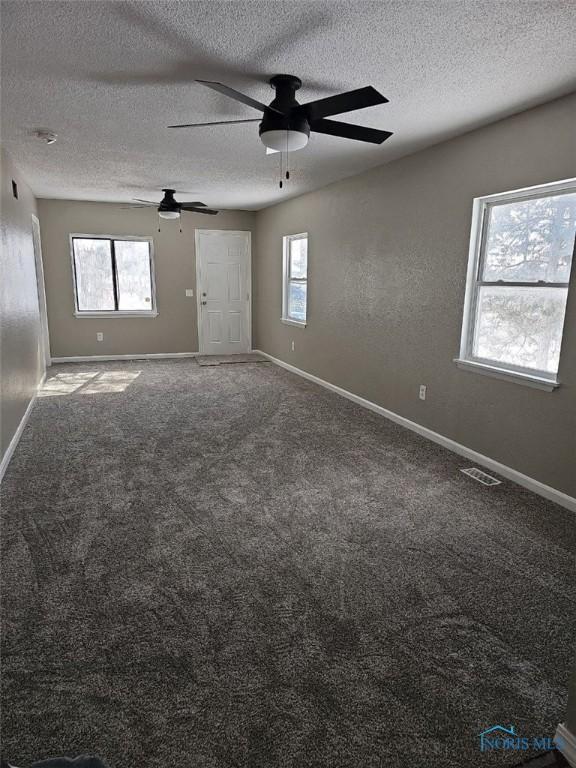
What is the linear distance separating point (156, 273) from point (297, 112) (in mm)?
5875

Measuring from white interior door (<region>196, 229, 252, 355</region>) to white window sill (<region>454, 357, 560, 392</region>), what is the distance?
5.26 m

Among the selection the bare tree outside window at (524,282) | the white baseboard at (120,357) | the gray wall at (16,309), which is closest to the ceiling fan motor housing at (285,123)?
the bare tree outside window at (524,282)

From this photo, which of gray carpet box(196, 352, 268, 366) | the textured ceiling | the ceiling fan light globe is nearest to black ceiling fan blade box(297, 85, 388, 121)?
the ceiling fan light globe

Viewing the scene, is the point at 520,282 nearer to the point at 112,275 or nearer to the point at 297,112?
the point at 297,112

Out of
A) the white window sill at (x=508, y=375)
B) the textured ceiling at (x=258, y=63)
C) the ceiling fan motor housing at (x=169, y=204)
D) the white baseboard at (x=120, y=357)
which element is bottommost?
the white baseboard at (x=120, y=357)

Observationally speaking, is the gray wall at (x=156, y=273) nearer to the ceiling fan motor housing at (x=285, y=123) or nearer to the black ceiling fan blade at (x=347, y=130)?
the ceiling fan motor housing at (x=285, y=123)

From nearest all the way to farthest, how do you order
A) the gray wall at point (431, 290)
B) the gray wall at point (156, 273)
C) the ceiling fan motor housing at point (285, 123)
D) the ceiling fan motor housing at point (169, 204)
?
the ceiling fan motor housing at point (285, 123)
the gray wall at point (431, 290)
the ceiling fan motor housing at point (169, 204)
the gray wall at point (156, 273)

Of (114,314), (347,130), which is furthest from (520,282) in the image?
(114,314)

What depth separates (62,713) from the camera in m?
1.49

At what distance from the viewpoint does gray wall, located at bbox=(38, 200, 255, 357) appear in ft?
23.4

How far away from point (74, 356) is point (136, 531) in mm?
5792

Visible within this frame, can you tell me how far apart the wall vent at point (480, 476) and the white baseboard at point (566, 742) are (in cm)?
201

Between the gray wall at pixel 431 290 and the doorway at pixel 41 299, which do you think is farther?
the doorway at pixel 41 299

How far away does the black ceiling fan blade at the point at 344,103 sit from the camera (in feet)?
6.93
